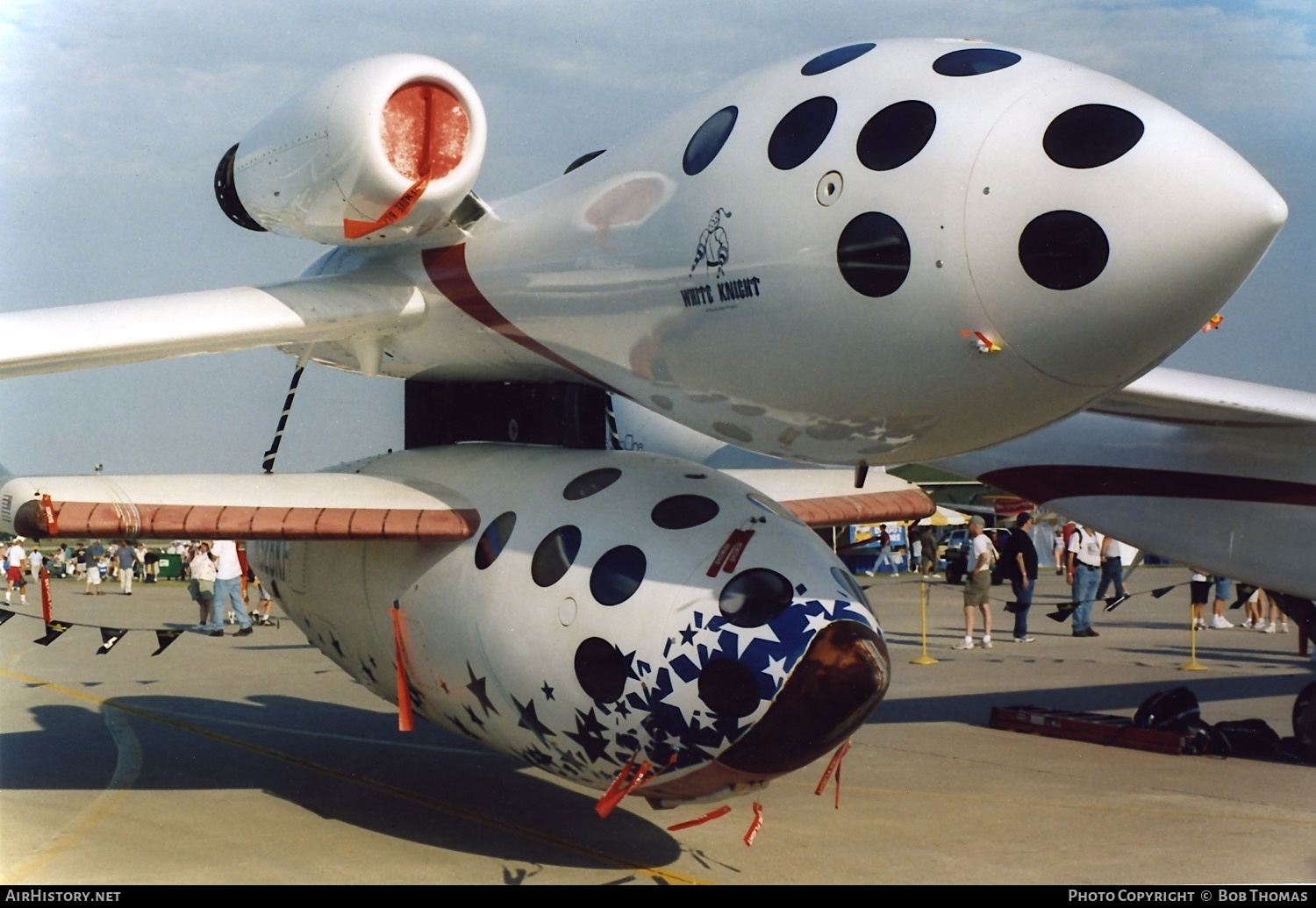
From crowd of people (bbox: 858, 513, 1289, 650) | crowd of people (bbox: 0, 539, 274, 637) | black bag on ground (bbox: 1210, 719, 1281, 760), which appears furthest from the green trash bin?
black bag on ground (bbox: 1210, 719, 1281, 760)

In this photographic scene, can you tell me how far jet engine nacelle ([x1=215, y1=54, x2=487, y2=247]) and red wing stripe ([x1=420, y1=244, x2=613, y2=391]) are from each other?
240mm

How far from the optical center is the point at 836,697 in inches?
274

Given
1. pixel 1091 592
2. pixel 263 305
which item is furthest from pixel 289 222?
pixel 1091 592

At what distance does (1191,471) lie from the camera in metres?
11.5

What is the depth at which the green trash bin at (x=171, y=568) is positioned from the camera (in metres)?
41.3

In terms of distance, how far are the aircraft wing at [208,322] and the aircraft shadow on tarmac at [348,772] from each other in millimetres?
3131

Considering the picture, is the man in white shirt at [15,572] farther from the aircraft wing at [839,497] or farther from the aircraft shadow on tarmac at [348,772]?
the aircraft wing at [839,497]

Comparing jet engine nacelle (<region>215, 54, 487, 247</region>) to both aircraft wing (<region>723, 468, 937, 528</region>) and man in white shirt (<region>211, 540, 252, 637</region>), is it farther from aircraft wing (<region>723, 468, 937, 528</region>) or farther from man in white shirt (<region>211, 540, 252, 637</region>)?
man in white shirt (<region>211, 540, 252, 637</region>)

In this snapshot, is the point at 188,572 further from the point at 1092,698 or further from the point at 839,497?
the point at 839,497

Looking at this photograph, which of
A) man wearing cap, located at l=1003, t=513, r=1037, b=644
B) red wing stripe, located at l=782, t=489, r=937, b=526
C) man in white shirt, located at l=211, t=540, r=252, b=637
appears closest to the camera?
red wing stripe, located at l=782, t=489, r=937, b=526

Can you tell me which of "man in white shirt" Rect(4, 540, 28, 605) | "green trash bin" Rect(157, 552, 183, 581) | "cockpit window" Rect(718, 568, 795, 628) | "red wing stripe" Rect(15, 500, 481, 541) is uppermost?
"red wing stripe" Rect(15, 500, 481, 541)

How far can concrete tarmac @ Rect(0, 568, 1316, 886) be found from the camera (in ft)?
26.3

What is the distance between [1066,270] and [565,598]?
3.20m

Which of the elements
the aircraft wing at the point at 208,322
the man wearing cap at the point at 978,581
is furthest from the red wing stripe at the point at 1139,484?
the man wearing cap at the point at 978,581
